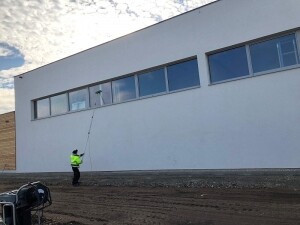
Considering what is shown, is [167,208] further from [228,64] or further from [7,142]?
[7,142]

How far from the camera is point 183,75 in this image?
12.7 metres

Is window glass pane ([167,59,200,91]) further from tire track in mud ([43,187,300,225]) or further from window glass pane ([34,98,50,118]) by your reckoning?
window glass pane ([34,98,50,118])

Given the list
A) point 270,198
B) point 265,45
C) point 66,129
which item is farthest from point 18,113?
point 270,198

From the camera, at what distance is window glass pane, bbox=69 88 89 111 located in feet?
52.7

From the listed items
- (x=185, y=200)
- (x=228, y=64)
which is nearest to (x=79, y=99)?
(x=228, y=64)

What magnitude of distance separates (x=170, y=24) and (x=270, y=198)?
774cm

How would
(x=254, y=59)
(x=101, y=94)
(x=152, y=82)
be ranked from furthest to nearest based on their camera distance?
1. (x=101, y=94)
2. (x=152, y=82)
3. (x=254, y=59)

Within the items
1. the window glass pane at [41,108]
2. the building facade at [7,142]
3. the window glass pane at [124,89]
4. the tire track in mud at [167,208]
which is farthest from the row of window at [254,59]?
the building facade at [7,142]

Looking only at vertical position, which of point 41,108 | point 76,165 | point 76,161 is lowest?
point 76,165

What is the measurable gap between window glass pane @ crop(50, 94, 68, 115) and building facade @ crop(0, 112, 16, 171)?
3.96 m

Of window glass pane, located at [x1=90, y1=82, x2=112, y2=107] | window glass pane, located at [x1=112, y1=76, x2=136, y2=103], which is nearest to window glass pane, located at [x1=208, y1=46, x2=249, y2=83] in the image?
window glass pane, located at [x1=112, y1=76, x2=136, y2=103]

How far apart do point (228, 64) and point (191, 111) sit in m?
2.10

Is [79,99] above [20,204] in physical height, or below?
above

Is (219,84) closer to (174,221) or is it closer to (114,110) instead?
(114,110)
